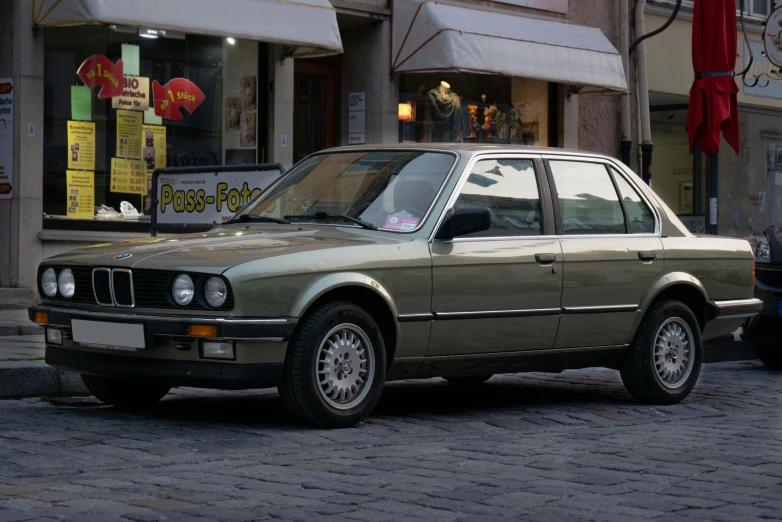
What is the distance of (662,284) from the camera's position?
871cm

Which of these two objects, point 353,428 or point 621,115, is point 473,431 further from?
point 621,115

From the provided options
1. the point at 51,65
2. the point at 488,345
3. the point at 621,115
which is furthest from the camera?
the point at 621,115

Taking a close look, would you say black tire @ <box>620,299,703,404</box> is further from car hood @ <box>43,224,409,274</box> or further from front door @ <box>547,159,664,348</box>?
car hood @ <box>43,224,409,274</box>

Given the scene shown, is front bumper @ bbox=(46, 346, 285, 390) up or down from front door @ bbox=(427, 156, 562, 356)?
down

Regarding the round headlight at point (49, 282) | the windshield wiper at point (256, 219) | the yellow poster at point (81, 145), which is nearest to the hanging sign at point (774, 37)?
the yellow poster at point (81, 145)

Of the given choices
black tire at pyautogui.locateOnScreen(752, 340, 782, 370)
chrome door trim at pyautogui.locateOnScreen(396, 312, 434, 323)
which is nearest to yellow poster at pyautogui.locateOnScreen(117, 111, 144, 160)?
black tire at pyautogui.locateOnScreen(752, 340, 782, 370)

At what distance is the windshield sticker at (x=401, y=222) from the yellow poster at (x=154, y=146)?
8.05 m

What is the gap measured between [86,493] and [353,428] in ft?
6.98

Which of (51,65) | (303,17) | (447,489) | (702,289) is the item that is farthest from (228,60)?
(447,489)

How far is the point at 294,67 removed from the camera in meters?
17.6

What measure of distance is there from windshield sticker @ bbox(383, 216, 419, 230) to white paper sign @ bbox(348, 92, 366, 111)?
399 inches

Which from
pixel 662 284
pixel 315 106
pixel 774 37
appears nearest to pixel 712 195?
pixel 315 106

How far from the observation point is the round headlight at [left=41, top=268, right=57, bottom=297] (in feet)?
24.5

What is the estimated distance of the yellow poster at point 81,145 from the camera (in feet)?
47.8
